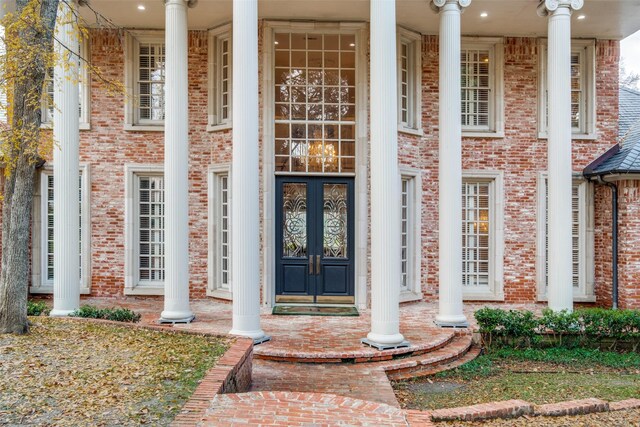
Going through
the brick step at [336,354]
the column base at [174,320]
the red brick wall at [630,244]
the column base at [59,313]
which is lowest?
the brick step at [336,354]

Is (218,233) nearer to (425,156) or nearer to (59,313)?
(59,313)

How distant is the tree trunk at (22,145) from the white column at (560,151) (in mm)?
8707

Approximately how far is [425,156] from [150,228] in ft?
22.6

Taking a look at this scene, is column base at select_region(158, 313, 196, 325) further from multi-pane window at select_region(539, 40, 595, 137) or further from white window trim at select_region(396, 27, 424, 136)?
multi-pane window at select_region(539, 40, 595, 137)

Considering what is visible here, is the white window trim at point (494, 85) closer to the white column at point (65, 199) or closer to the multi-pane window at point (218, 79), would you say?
the multi-pane window at point (218, 79)

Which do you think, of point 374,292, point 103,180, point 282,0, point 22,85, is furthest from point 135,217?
point 374,292

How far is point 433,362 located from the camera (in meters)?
7.48

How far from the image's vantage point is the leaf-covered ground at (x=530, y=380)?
6.44m

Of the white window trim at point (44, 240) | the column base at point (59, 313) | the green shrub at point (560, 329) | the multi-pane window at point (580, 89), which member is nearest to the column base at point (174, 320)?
the column base at point (59, 313)

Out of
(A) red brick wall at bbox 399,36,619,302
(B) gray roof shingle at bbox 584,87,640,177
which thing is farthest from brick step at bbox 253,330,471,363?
(B) gray roof shingle at bbox 584,87,640,177

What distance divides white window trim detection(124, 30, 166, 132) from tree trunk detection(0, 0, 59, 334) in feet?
14.7

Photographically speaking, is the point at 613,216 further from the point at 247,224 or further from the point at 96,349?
the point at 96,349

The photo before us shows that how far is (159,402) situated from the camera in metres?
4.52

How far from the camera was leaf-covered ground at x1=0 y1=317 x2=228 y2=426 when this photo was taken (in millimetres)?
4266
